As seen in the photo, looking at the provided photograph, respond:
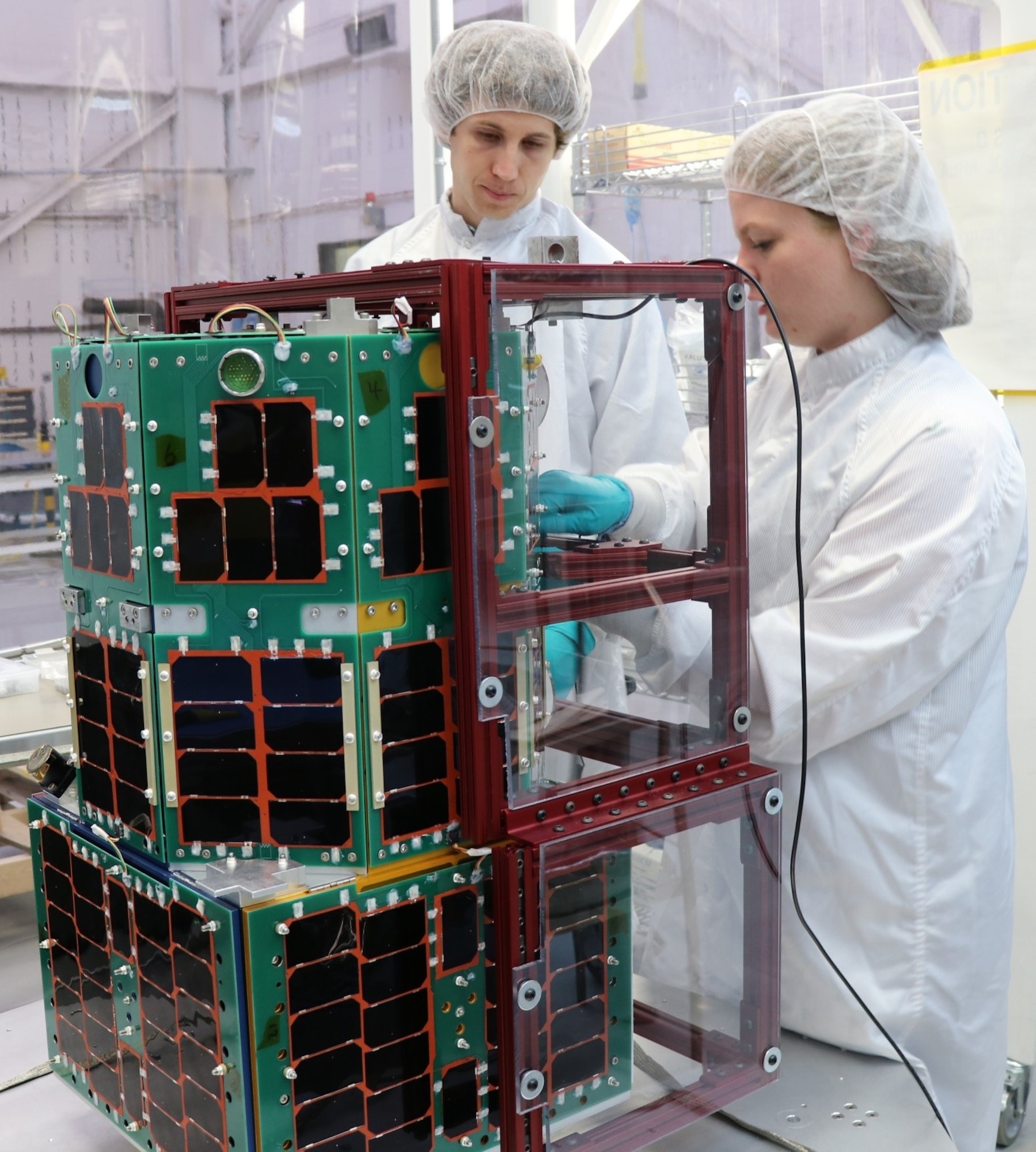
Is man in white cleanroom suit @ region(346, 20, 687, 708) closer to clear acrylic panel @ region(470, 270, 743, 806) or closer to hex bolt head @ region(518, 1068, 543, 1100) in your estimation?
clear acrylic panel @ region(470, 270, 743, 806)

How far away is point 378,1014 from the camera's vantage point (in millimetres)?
896

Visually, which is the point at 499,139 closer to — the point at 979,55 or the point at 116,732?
the point at 979,55

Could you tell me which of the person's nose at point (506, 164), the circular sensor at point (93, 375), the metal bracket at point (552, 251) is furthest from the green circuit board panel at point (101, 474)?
the person's nose at point (506, 164)

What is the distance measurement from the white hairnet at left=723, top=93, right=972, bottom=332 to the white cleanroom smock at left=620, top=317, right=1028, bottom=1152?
50mm

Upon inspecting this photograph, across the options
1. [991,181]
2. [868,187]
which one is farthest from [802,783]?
[991,181]

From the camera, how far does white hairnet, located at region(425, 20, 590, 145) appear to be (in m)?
1.74

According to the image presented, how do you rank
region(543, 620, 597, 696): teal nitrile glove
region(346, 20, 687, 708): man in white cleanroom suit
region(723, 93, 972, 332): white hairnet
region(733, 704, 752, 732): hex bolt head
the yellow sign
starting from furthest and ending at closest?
the yellow sign
region(346, 20, 687, 708): man in white cleanroom suit
region(723, 93, 972, 332): white hairnet
region(733, 704, 752, 732): hex bolt head
region(543, 620, 597, 696): teal nitrile glove

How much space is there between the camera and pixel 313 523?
85 centimetres

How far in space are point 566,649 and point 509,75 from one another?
1079 millimetres

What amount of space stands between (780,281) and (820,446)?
0.55ft

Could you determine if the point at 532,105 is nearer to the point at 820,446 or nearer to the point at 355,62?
the point at 820,446

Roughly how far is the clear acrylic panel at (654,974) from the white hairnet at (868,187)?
51 cm

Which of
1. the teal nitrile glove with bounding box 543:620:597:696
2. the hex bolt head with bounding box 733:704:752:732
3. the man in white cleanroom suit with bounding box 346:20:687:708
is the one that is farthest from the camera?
the man in white cleanroom suit with bounding box 346:20:687:708

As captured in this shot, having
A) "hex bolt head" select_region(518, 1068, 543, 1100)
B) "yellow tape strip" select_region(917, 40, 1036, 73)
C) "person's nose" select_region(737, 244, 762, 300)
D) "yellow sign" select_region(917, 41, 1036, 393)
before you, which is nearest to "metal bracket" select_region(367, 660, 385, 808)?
"hex bolt head" select_region(518, 1068, 543, 1100)
